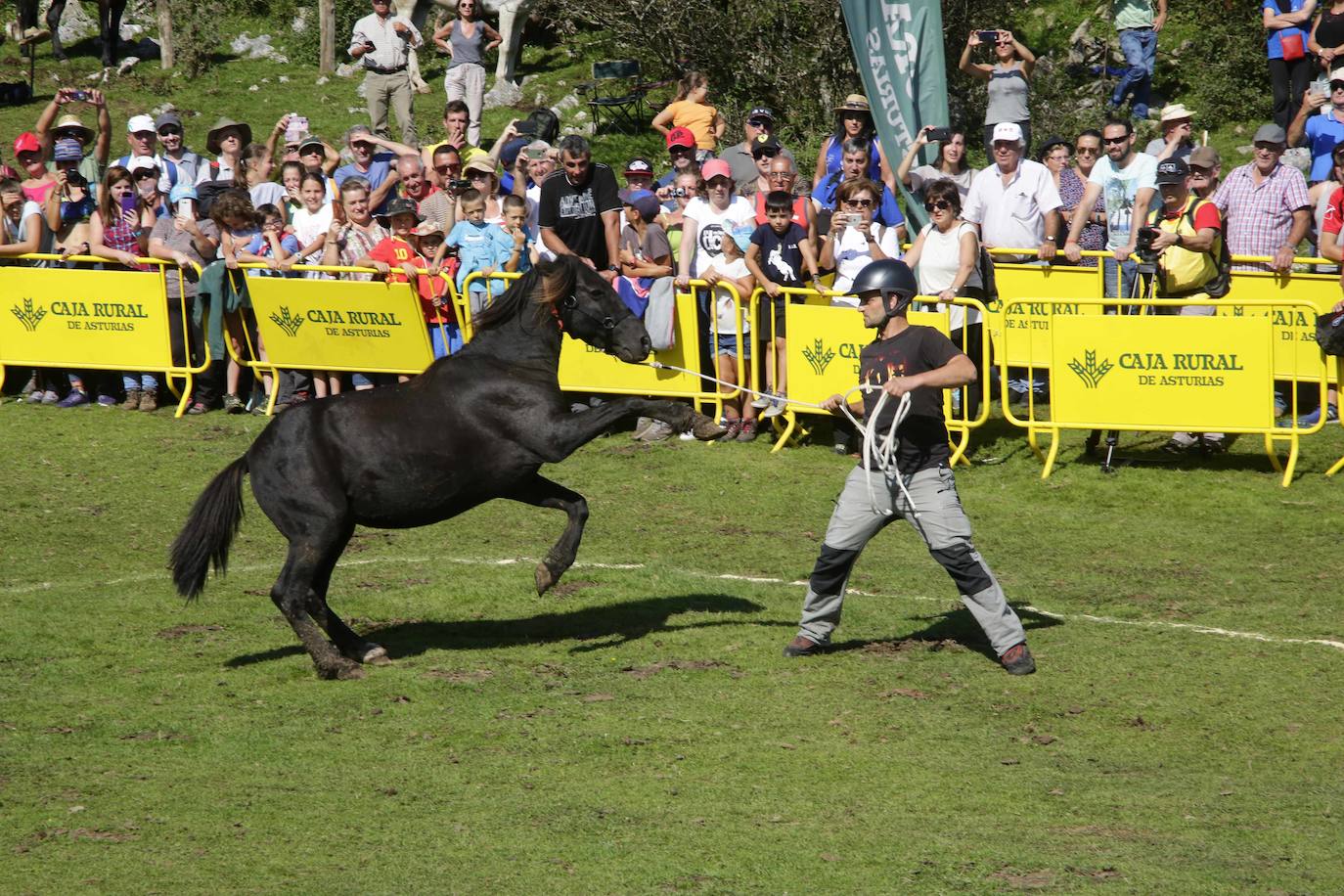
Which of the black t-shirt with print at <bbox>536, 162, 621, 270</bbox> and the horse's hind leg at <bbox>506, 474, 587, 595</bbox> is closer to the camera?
the horse's hind leg at <bbox>506, 474, 587, 595</bbox>

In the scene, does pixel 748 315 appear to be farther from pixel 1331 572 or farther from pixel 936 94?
pixel 1331 572

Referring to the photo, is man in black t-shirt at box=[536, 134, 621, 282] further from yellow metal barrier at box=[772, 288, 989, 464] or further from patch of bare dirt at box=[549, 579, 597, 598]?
patch of bare dirt at box=[549, 579, 597, 598]

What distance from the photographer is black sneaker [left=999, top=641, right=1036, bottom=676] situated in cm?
866

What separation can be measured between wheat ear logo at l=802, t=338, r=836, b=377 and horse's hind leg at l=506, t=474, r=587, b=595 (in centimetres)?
512

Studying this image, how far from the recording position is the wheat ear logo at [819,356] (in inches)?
553

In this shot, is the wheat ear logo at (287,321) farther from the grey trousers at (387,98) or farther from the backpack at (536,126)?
the grey trousers at (387,98)

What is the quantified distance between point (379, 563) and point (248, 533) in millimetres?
1512

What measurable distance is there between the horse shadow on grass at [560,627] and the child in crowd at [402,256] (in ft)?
17.9

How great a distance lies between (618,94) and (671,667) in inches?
684

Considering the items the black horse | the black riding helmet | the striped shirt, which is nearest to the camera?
the black riding helmet

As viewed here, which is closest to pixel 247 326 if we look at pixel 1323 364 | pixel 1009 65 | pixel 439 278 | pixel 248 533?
pixel 439 278

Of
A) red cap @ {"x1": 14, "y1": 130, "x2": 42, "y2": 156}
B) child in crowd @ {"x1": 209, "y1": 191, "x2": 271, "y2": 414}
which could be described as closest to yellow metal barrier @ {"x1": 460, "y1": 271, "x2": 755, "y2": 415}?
child in crowd @ {"x1": 209, "y1": 191, "x2": 271, "y2": 414}

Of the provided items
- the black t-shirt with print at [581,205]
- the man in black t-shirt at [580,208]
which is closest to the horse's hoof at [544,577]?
the man in black t-shirt at [580,208]

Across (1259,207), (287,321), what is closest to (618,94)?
(287,321)
